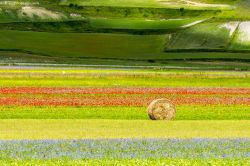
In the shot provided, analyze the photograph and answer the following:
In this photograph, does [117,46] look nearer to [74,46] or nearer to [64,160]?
[74,46]

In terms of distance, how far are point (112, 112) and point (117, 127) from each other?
27.4ft

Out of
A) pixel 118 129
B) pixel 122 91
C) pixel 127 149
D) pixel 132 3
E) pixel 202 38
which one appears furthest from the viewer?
pixel 132 3

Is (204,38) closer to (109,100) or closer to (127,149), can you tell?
(109,100)

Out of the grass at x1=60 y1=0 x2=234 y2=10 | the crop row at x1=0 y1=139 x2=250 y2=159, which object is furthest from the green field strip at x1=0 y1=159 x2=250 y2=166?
the grass at x1=60 y1=0 x2=234 y2=10

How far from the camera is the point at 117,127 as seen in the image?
3622 centimetres

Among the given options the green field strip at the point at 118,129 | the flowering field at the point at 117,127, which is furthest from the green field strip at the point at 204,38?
the green field strip at the point at 118,129

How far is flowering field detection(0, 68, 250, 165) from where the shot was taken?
25.6 metres

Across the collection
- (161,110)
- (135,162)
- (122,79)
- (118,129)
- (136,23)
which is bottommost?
(135,162)

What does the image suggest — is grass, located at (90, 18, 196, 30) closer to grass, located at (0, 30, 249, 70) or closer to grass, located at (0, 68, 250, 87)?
grass, located at (0, 30, 249, 70)

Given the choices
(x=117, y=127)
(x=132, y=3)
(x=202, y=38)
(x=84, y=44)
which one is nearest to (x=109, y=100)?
(x=117, y=127)

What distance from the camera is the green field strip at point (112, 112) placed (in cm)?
4231

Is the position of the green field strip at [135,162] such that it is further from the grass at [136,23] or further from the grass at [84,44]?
the grass at [136,23]

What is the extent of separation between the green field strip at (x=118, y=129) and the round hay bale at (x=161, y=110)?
0.86 m

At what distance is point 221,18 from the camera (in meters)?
166
